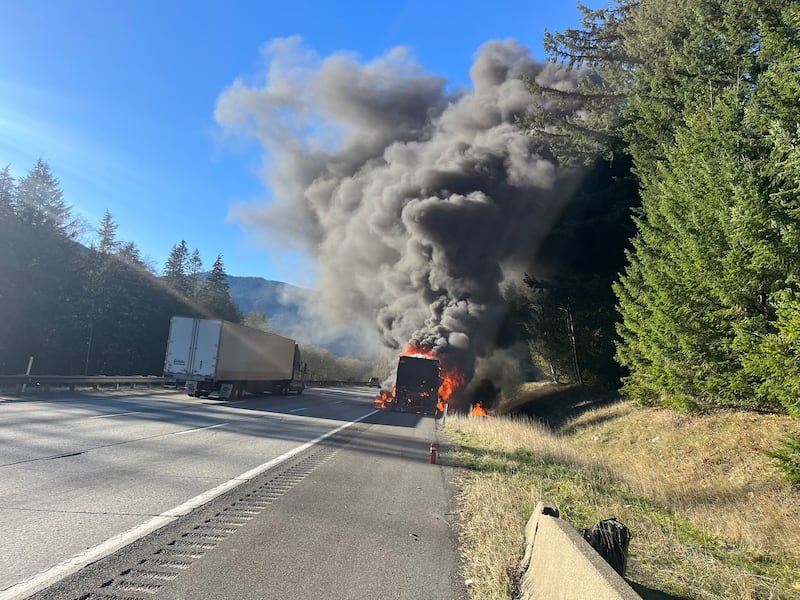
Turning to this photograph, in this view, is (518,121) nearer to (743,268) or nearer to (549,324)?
(549,324)

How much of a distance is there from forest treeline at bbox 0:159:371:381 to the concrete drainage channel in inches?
1308

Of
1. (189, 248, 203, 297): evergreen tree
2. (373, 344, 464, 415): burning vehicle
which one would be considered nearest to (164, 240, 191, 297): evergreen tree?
(189, 248, 203, 297): evergreen tree

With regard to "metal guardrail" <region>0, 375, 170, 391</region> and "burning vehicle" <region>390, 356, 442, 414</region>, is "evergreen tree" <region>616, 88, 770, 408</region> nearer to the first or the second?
"burning vehicle" <region>390, 356, 442, 414</region>

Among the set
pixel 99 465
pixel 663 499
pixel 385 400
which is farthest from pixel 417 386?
pixel 99 465

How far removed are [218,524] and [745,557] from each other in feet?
15.7

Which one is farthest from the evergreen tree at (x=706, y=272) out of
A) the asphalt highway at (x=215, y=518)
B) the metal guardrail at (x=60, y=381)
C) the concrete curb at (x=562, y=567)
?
the metal guardrail at (x=60, y=381)

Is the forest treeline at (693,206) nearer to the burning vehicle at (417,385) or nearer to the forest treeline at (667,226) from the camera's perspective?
the forest treeline at (667,226)

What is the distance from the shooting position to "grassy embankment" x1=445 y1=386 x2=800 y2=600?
387 cm

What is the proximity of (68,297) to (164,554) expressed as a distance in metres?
37.5

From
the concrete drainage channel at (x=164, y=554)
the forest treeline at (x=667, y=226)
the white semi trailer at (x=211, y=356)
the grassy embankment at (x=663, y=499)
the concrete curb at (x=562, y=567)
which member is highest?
the forest treeline at (x=667, y=226)

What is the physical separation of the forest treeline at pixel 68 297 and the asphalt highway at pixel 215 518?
27082mm

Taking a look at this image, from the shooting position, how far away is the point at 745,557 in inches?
185

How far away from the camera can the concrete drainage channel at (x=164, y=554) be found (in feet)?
9.80

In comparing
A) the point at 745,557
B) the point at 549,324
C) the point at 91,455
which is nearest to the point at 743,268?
the point at 745,557
